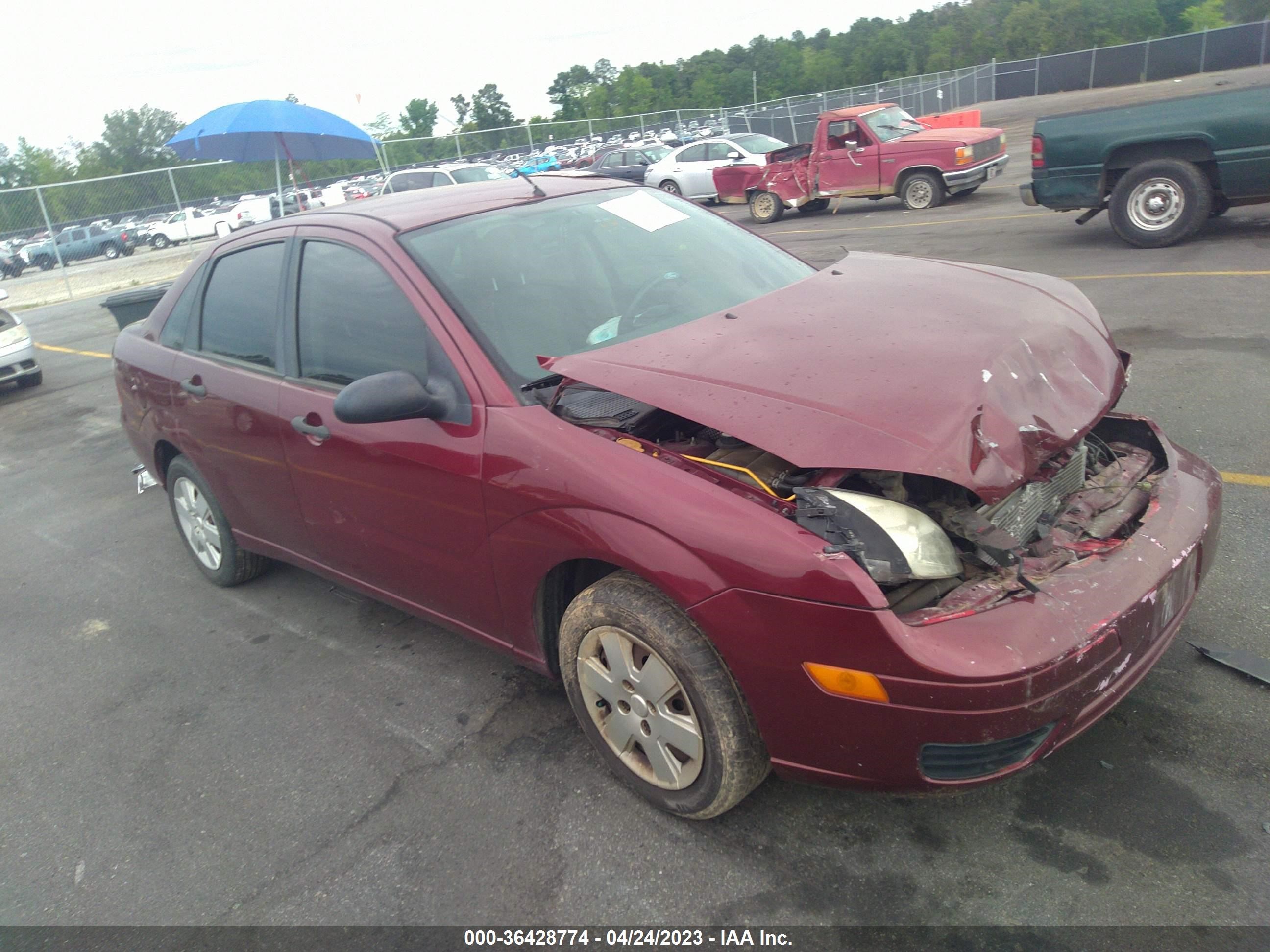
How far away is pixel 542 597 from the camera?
2889 mm

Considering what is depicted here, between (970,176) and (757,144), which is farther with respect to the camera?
(757,144)

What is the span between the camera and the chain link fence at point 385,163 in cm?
2202

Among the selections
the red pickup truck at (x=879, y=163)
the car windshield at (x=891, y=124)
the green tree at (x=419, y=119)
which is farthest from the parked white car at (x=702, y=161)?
the green tree at (x=419, y=119)

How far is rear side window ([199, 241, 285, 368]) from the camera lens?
12.3 ft

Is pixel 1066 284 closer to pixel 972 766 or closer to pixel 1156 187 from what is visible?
pixel 972 766

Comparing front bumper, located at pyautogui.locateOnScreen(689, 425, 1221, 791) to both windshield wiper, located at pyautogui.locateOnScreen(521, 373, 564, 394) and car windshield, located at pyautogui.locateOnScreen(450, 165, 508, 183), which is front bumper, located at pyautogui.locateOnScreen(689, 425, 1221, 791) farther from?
car windshield, located at pyautogui.locateOnScreen(450, 165, 508, 183)

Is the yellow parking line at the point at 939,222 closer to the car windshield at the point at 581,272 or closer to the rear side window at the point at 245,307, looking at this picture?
the car windshield at the point at 581,272

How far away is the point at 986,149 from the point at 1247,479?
39.9ft

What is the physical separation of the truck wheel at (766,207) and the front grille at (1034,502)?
15.1 m

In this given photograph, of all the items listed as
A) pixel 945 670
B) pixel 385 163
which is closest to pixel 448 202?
pixel 945 670

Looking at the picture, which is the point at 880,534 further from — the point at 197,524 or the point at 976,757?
the point at 197,524

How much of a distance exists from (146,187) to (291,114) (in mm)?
13051

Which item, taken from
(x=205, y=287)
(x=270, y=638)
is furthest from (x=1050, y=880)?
(x=205, y=287)

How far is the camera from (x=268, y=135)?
563 inches
